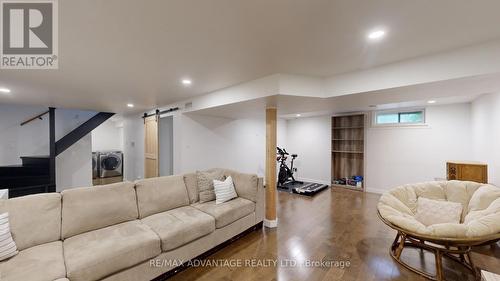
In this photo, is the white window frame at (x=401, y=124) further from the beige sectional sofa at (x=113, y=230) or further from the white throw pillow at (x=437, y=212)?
the beige sectional sofa at (x=113, y=230)

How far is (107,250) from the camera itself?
171 centimetres

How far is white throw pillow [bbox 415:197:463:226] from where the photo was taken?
241 centimetres

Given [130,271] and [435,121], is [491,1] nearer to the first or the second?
[130,271]

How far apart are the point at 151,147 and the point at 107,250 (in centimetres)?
407

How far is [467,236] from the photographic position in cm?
187

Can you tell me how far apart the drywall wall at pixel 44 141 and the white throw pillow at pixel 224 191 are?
17.4 feet

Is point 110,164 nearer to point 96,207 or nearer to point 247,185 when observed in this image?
point 96,207

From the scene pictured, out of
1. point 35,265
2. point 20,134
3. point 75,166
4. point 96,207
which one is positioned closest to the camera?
point 35,265

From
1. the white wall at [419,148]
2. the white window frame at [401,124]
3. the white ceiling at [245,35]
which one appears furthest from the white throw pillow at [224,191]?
the white window frame at [401,124]

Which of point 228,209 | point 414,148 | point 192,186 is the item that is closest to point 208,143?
point 192,186

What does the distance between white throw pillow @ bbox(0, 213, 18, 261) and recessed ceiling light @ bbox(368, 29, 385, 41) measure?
11.3 feet

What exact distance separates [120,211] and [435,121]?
20.7ft

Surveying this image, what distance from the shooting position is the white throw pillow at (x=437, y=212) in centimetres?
241

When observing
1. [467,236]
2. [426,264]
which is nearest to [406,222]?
[467,236]
